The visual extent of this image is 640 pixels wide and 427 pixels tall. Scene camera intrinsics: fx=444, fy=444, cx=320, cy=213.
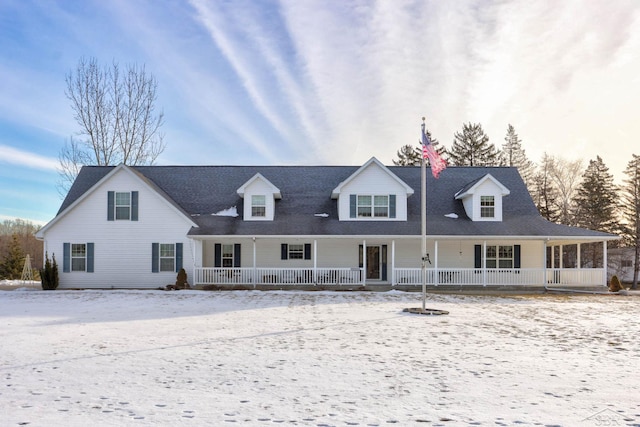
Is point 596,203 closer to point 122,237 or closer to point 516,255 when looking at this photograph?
point 516,255

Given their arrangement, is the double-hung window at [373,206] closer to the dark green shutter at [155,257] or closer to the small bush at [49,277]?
the dark green shutter at [155,257]

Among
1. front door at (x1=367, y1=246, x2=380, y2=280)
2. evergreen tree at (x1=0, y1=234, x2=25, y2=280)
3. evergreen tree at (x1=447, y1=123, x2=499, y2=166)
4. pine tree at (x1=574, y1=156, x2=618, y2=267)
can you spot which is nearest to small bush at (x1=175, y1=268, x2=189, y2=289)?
front door at (x1=367, y1=246, x2=380, y2=280)

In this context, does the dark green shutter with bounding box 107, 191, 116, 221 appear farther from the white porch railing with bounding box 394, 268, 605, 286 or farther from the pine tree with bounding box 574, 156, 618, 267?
the pine tree with bounding box 574, 156, 618, 267

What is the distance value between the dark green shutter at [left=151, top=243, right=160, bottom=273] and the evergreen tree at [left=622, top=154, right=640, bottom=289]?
40804 millimetres

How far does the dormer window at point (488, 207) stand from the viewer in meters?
22.9

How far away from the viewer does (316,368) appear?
6.93 m

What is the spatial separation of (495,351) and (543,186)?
133 ft

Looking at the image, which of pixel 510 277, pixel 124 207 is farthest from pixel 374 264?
pixel 124 207

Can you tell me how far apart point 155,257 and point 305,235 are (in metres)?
7.37

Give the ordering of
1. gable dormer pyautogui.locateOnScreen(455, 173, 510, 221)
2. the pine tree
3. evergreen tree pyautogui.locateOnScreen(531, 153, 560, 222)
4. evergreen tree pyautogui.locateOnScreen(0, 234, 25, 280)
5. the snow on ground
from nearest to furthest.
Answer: the snow on ground → gable dormer pyautogui.locateOnScreen(455, 173, 510, 221) → evergreen tree pyautogui.locateOnScreen(0, 234, 25, 280) → the pine tree → evergreen tree pyautogui.locateOnScreen(531, 153, 560, 222)

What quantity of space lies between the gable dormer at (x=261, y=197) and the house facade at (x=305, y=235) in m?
0.05

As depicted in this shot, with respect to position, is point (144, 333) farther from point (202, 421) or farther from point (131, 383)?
point (202, 421)

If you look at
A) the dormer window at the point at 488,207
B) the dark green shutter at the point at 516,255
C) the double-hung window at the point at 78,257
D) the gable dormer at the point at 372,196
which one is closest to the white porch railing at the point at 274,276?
the gable dormer at the point at 372,196

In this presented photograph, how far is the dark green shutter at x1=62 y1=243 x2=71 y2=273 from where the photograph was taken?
70.0 ft
